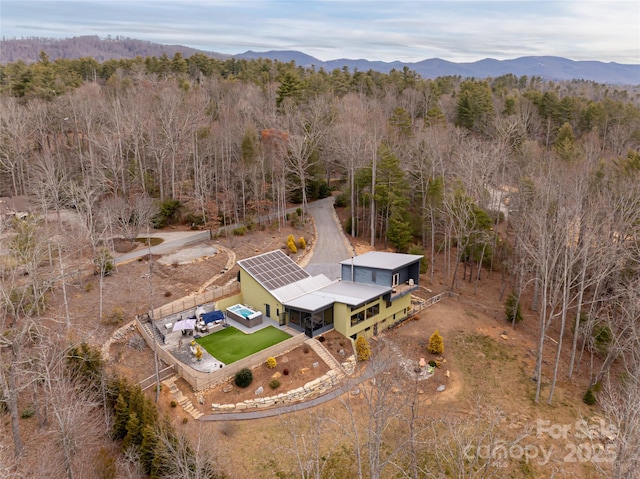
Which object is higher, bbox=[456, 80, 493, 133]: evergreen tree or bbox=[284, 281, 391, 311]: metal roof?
bbox=[456, 80, 493, 133]: evergreen tree

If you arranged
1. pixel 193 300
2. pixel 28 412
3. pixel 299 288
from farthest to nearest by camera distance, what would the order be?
1. pixel 193 300
2. pixel 299 288
3. pixel 28 412

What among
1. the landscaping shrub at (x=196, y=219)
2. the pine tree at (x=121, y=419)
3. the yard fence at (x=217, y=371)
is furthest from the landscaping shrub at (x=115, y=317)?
the landscaping shrub at (x=196, y=219)

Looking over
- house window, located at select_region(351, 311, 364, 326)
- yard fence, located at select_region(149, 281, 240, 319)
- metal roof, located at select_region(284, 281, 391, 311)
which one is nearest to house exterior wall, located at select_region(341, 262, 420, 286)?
metal roof, located at select_region(284, 281, 391, 311)

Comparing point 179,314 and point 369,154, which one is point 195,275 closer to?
point 179,314

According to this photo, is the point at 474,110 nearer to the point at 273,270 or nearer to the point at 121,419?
the point at 273,270

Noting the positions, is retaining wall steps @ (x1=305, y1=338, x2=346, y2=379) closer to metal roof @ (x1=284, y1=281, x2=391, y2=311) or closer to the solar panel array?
metal roof @ (x1=284, y1=281, x2=391, y2=311)

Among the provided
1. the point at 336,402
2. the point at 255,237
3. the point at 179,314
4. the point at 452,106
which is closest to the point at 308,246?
the point at 255,237

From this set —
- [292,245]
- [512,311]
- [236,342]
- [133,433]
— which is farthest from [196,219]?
[512,311]

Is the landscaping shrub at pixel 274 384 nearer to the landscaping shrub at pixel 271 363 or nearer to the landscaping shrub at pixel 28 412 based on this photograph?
the landscaping shrub at pixel 271 363
